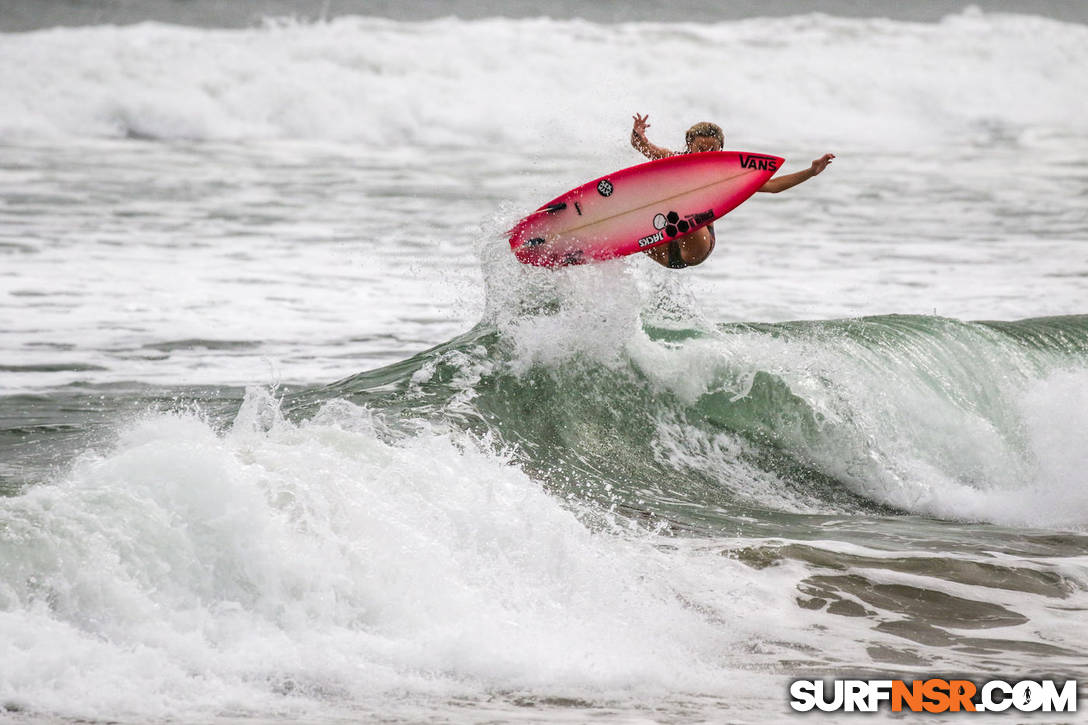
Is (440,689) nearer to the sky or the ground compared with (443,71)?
nearer to the ground

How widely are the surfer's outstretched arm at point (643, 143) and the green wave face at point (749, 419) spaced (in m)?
1.09

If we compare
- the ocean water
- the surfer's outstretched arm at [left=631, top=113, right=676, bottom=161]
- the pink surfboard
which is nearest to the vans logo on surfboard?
the pink surfboard

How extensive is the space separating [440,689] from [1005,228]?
55.5 feet

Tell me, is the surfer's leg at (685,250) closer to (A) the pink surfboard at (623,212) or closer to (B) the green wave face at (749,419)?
(A) the pink surfboard at (623,212)

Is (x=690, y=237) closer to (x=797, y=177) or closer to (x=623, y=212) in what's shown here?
(x=623, y=212)

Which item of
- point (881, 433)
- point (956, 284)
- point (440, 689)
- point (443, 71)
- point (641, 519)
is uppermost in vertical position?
point (443, 71)

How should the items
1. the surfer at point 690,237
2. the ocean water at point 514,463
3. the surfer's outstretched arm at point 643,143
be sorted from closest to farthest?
1. the ocean water at point 514,463
2. the surfer's outstretched arm at point 643,143
3. the surfer at point 690,237

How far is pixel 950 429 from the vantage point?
342 inches

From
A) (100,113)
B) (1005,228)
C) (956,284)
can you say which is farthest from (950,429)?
(100,113)

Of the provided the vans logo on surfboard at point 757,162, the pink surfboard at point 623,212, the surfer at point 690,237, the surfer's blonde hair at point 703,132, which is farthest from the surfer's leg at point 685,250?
the surfer's blonde hair at point 703,132

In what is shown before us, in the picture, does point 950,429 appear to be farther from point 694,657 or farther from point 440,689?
point 440,689

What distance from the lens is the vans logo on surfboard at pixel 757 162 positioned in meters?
8.84

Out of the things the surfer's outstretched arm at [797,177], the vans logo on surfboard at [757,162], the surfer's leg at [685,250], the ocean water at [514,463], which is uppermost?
the vans logo on surfboard at [757,162]

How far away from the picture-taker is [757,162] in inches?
350
